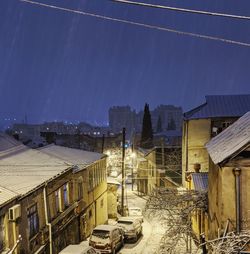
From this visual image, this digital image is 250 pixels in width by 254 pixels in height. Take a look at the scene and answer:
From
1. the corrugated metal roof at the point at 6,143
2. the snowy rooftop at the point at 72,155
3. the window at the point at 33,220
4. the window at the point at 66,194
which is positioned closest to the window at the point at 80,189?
the snowy rooftop at the point at 72,155

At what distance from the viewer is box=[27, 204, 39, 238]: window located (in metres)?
20.1

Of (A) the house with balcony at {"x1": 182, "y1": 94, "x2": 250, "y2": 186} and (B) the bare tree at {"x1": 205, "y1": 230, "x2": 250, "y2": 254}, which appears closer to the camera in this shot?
(B) the bare tree at {"x1": 205, "y1": 230, "x2": 250, "y2": 254}

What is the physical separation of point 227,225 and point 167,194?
4477 mm

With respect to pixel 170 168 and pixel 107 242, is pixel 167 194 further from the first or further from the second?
pixel 170 168

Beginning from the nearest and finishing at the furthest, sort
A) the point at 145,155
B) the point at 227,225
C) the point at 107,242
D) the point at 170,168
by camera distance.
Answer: the point at 227,225
the point at 107,242
the point at 170,168
the point at 145,155

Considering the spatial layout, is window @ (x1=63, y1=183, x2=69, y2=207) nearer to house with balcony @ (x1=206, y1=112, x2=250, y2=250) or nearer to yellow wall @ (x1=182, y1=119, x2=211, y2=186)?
house with balcony @ (x1=206, y1=112, x2=250, y2=250)

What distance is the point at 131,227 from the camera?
29.9 meters

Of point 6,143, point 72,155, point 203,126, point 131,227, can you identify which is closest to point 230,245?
point 131,227

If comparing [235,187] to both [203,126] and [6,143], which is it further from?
[203,126]

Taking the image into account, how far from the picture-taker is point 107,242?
25.2m

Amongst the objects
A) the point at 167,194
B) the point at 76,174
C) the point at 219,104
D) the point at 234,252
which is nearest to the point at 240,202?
the point at 234,252

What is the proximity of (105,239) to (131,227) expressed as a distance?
494cm

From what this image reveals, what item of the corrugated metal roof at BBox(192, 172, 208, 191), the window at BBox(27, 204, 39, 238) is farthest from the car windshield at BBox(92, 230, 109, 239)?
the corrugated metal roof at BBox(192, 172, 208, 191)

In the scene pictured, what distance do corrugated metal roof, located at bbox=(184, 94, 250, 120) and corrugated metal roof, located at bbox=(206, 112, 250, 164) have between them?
17273 millimetres
